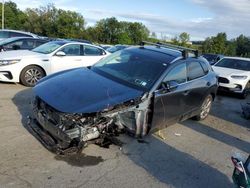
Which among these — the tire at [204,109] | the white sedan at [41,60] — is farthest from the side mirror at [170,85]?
the white sedan at [41,60]

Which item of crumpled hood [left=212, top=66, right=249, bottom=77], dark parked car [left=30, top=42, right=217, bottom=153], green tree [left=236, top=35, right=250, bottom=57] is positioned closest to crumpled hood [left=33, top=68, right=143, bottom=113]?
dark parked car [left=30, top=42, right=217, bottom=153]

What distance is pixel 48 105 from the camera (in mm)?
5520

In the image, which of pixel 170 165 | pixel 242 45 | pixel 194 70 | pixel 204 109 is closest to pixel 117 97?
pixel 170 165

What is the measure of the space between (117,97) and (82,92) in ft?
1.86

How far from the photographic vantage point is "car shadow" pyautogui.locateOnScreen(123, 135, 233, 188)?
511cm

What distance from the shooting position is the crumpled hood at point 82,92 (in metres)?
5.36

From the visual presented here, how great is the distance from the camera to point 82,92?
5738 millimetres

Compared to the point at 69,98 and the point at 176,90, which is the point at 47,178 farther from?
the point at 176,90

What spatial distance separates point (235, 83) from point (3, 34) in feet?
39.2

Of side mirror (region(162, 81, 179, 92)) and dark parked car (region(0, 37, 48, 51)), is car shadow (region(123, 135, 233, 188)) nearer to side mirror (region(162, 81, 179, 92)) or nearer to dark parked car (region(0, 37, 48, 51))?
side mirror (region(162, 81, 179, 92))

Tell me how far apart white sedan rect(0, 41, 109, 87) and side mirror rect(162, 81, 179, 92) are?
204 inches

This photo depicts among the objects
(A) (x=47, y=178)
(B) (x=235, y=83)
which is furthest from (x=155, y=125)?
(B) (x=235, y=83)

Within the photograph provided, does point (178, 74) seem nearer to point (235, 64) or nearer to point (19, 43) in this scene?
point (235, 64)

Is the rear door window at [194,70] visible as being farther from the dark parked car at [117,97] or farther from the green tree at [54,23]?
the green tree at [54,23]
